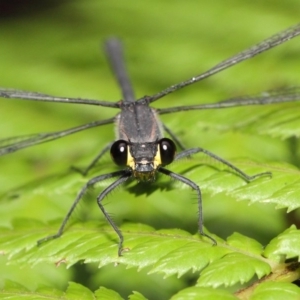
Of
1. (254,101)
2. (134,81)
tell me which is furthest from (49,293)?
(134,81)

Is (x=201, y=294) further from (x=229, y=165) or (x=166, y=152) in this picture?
(x=166, y=152)

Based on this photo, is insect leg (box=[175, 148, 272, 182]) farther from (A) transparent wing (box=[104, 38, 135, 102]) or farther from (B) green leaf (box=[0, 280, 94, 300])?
(A) transparent wing (box=[104, 38, 135, 102])

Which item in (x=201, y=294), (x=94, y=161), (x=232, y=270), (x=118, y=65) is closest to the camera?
(x=201, y=294)

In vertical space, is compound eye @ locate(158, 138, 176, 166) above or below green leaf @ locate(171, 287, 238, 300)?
above

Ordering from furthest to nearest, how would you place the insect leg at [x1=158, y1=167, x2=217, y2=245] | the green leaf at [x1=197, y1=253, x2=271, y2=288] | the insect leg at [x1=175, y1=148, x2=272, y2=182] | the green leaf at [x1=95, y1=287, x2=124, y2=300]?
the insect leg at [x1=158, y1=167, x2=217, y2=245], the insect leg at [x1=175, y1=148, x2=272, y2=182], the green leaf at [x1=95, y1=287, x2=124, y2=300], the green leaf at [x1=197, y1=253, x2=271, y2=288]

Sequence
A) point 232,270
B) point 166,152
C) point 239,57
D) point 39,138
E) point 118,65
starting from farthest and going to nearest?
point 118,65, point 39,138, point 239,57, point 166,152, point 232,270

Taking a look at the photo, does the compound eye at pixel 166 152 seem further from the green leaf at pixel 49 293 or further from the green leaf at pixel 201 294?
the green leaf at pixel 201 294

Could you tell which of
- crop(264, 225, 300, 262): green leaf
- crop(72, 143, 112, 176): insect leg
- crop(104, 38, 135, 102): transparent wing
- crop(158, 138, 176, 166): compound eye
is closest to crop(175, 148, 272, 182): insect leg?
crop(158, 138, 176, 166): compound eye
